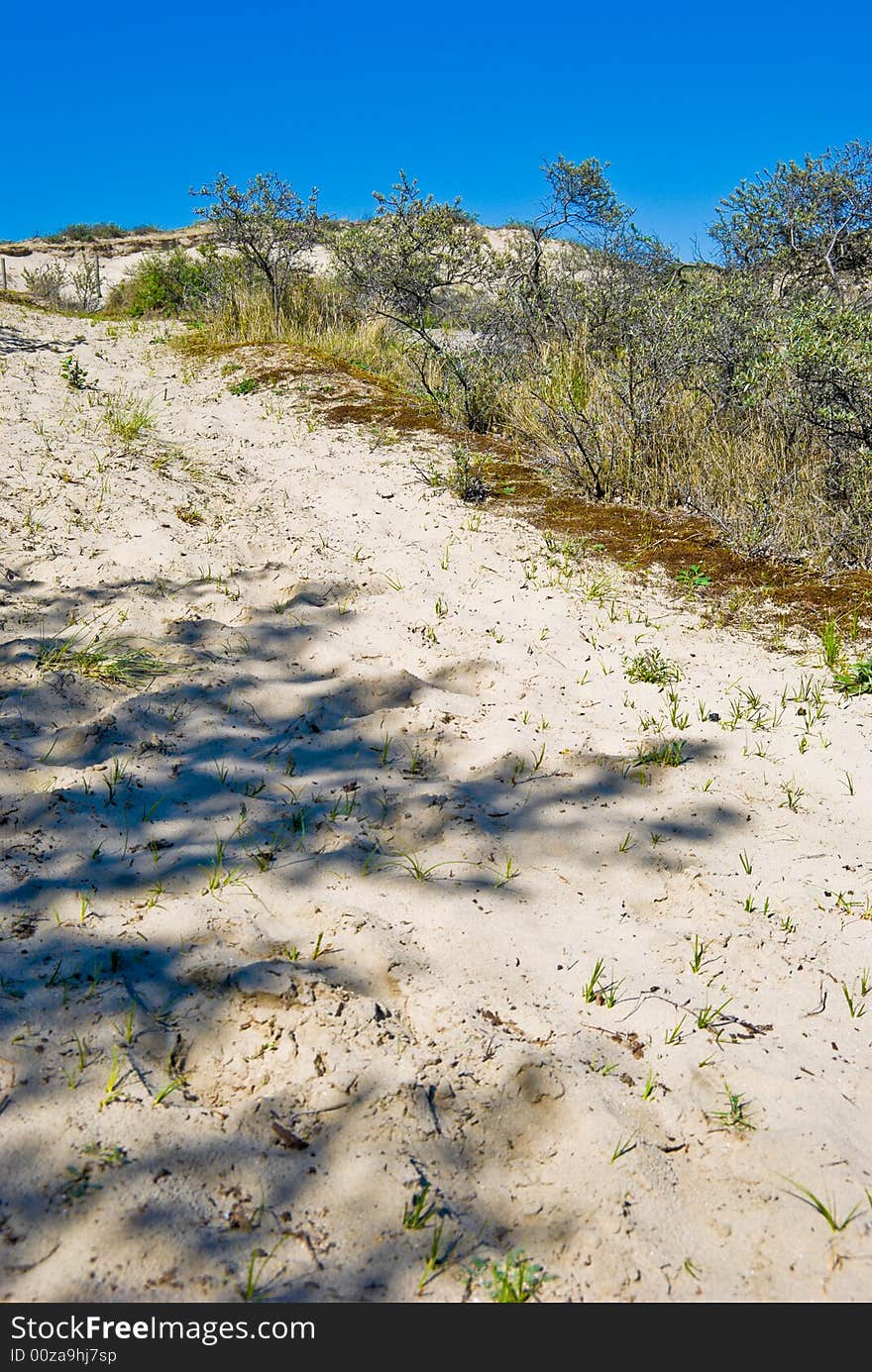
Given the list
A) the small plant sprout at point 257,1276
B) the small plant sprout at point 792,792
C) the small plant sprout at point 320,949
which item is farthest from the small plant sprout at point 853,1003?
the small plant sprout at point 257,1276

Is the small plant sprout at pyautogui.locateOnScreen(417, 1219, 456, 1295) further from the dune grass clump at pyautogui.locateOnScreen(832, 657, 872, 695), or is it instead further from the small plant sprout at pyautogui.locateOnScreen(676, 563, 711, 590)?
the small plant sprout at pyautogui.locateOnScreen(676, 563, 711, 590)

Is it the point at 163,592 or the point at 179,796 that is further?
the point at 163,592

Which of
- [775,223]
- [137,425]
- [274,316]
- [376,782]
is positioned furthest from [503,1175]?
[274,316]

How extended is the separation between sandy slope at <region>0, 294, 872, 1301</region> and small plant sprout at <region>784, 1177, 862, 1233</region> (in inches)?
0.6

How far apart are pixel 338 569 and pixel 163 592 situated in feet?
3.15

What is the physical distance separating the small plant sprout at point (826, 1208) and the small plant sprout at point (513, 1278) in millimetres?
532

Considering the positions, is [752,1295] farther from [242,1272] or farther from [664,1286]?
[242,1272]

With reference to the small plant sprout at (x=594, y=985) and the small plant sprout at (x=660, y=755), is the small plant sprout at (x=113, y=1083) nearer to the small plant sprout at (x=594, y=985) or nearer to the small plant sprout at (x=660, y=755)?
the small plant sprout at (x=594, y=985)

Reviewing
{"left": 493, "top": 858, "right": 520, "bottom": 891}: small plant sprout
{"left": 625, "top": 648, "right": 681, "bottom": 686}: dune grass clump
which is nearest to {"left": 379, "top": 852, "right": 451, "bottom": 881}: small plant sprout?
{"left": 493, "top": 858, "right": 520, "bottom": 891}: small plant sprout

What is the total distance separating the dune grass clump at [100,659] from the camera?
334 cm

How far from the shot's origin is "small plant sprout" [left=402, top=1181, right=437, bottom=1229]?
1.58 meters

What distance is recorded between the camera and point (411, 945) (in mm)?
2254

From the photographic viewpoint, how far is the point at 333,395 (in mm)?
7891

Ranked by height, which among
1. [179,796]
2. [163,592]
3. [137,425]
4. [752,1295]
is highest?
[137,425]
